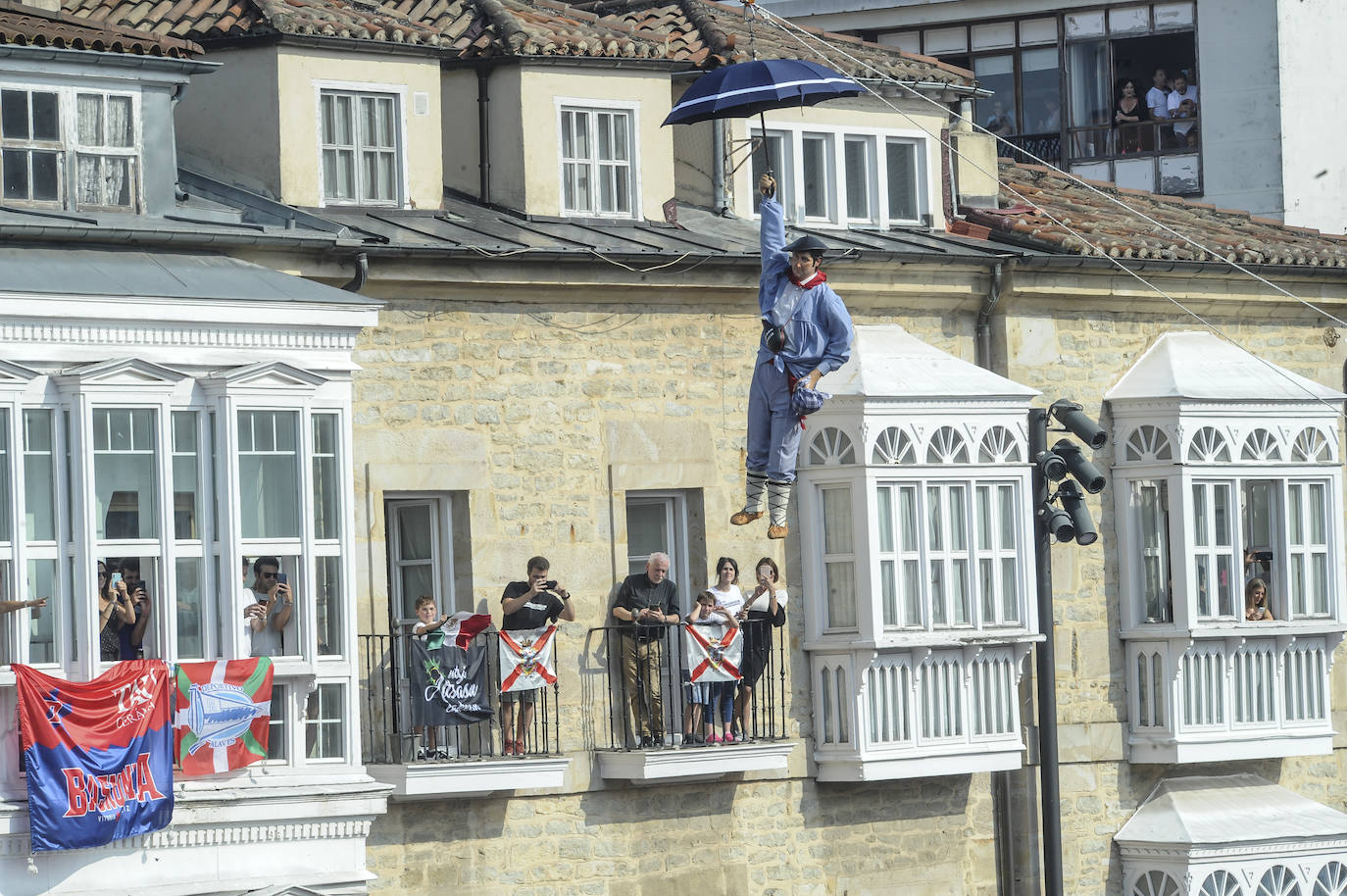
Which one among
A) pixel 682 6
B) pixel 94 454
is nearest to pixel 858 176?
pixel 682 6

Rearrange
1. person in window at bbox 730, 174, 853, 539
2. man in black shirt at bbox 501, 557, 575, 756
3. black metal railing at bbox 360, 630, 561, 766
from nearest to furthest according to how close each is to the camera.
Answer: person in window at bbox 730, 174, 853, 539 → black metal railing at bbox 360, 630, 561, 766 → man in black shirt at bbox 501, 557, 575, 756

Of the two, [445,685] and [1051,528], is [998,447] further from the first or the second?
[445,685]

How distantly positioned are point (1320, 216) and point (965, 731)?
38.6 ft

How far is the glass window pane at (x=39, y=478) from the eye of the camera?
21.5 metres

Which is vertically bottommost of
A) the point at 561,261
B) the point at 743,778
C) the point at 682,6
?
the point at 743,778

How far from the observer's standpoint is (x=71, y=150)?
23.0m

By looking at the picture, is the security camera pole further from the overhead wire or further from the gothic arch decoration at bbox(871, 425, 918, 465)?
the overhead wire

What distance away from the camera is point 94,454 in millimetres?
21656

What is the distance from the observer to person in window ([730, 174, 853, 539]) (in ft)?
70.1

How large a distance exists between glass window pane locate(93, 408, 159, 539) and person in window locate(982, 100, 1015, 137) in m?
18.4

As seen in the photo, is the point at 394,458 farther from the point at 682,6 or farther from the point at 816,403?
the point at 682,6

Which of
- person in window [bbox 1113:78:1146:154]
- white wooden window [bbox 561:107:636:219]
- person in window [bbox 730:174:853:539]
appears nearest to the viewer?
person in window [bbox 730:174:853:539]

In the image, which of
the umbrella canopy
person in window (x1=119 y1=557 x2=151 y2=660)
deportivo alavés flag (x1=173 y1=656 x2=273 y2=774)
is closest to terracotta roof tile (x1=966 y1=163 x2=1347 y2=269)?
the umbrella canopy

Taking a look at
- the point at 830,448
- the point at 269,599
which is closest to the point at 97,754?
the point at 269,599
